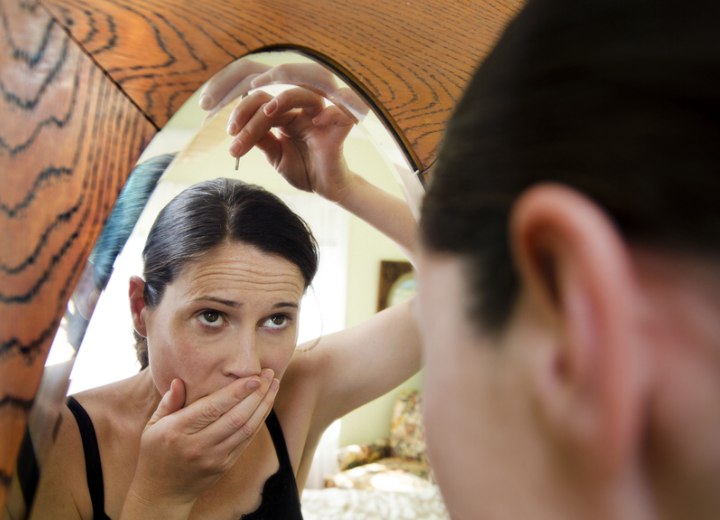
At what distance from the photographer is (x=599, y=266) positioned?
0.18 m

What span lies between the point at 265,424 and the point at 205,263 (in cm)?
15

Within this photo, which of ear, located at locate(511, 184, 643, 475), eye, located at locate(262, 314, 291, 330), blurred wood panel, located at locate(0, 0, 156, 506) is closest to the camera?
ear, located at locate(511, 184, 643, 475)

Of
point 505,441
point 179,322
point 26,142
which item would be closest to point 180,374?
point 179,322

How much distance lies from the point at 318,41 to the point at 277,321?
0.24 meters

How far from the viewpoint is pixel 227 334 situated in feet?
1.58

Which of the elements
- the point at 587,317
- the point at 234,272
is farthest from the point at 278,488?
the point at 587,317

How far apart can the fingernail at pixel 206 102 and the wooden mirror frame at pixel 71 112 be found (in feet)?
0.05

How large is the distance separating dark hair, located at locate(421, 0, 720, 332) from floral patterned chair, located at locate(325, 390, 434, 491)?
1.21ft

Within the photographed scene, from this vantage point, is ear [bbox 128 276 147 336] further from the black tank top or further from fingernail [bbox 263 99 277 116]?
fingernail [bbox 263 99 277 116]

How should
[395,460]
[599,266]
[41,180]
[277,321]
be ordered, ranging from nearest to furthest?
[599,266], [41,180], [277,321], [395,460]

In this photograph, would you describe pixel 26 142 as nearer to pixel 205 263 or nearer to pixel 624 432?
pixel 205 263

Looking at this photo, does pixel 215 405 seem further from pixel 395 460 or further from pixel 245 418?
pixel 395 460

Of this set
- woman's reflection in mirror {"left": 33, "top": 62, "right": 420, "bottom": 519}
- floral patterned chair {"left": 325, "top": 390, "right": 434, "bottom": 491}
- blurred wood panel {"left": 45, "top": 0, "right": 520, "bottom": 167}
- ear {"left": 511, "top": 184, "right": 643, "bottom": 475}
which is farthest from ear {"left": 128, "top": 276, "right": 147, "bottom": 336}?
ear {"left": 511, "top": 184, "right": 643, "bottom": 475}

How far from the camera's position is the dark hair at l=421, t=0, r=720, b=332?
188 millimetres
